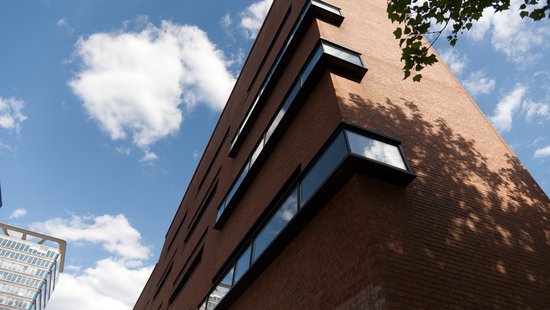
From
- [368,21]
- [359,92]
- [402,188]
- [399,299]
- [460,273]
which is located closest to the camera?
[399,299]

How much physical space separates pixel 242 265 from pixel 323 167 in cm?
377

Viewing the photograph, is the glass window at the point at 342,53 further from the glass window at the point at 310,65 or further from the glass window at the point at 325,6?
the glass window at the point at 325,6

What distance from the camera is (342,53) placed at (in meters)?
8.60

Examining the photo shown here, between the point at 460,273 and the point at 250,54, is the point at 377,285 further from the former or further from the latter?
the point at 250,54

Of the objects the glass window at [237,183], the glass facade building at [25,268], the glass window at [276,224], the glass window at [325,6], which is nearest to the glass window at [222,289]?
the glass window at [276,224]

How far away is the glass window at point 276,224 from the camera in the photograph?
694cm

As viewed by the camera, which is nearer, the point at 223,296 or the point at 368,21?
the point at 223,296

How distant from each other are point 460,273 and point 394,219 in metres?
1.12

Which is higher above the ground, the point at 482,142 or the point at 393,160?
the point at 482,142

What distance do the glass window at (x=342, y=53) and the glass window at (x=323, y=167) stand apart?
123 inches

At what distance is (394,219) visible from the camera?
5113 mm

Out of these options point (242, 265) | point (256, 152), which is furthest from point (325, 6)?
point (242, 265)

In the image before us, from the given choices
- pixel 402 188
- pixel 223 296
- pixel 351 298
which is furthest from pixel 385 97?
pixel 223 296

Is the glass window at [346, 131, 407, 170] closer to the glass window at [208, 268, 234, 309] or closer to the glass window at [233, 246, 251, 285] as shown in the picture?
the glass window at [233, 246, 251, 285]
